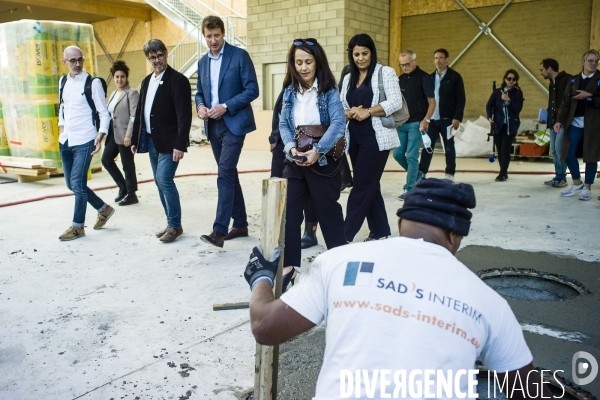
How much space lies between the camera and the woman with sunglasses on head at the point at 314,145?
11.8ft

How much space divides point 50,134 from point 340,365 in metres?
8.66

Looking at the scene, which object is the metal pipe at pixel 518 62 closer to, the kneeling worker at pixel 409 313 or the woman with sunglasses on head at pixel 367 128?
the woman with sunglasses on head at pixel 367 128

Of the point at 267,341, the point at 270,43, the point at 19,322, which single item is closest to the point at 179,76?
the point at 19,322

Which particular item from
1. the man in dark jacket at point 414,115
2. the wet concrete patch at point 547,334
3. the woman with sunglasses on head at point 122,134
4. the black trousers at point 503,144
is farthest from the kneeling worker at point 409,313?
the black trousers at point 503,144

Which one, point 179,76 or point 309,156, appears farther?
point 179,76

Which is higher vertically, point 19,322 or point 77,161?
point 77,161

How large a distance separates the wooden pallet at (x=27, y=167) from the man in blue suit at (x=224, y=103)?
4533 mm

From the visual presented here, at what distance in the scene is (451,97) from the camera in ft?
24.6

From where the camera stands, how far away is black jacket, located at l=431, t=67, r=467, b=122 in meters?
7.46

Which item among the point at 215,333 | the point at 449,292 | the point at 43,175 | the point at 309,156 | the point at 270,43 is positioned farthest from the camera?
the point at 270,43

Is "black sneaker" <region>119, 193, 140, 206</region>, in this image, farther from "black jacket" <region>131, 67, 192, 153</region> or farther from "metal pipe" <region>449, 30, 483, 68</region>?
"metal pipe" <region>449, 30, 483, 68</region>

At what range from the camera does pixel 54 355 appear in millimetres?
2748

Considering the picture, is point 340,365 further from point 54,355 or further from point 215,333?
point 54,355

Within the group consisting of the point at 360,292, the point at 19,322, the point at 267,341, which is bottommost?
the point at 19,322
